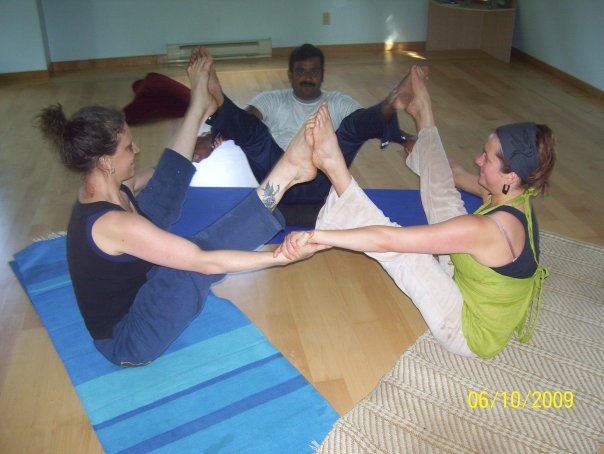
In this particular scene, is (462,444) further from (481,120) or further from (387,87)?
(387,87)

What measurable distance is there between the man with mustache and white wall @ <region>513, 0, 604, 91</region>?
9.30 ft

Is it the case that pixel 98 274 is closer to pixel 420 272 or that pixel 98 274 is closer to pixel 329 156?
pixel 329 156

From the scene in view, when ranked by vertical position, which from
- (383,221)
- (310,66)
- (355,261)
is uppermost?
Result: (310,66)

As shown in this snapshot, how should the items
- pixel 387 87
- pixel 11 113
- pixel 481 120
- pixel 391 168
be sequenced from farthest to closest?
pixel 387 87 → pixel 11 113 → pixel 481 120 → pixel 391 168

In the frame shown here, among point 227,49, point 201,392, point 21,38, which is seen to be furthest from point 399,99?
point 21,38

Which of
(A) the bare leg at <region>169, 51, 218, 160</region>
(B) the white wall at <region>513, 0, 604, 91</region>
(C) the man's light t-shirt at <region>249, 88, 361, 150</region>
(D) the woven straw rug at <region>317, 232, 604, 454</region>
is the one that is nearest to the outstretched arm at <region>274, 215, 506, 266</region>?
(D) the woven straw rug at <region>317, 232, 604, 454</region>

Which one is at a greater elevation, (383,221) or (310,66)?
(310,66)

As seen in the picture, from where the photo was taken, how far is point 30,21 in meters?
5.11

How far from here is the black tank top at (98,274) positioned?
1622mm

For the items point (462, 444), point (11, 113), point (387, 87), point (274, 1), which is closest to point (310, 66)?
point (462, 444)

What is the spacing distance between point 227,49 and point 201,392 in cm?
465

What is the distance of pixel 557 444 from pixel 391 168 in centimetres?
212

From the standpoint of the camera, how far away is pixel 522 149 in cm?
163

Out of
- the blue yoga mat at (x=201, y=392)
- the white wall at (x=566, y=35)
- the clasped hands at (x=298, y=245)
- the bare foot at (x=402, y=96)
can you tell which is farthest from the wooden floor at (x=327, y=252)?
the bare foot at (x=402, y=96)
